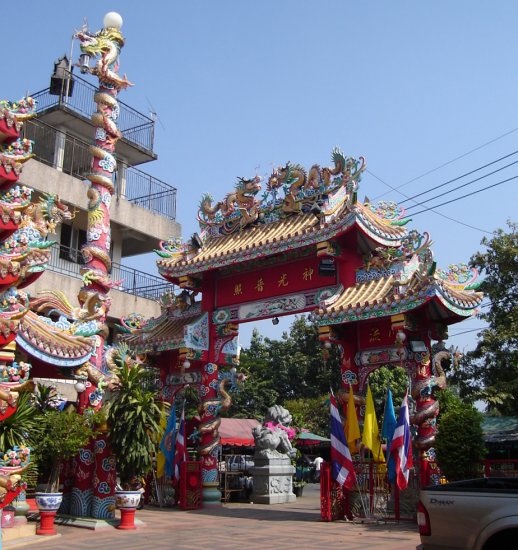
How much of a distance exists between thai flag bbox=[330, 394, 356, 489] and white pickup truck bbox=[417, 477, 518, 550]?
7146mm

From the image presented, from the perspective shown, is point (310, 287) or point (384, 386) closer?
A: point (310, 287)

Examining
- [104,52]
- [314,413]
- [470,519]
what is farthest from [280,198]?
[314,413]

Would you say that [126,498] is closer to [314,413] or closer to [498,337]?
[498,337]

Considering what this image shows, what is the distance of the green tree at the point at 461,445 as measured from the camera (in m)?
11.8

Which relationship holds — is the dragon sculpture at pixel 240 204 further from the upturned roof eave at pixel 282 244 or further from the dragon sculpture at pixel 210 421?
the dragon sculpture at pixel 210 421

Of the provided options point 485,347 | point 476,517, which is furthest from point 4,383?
point 485,347

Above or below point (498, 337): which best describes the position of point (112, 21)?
above

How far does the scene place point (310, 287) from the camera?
49.5 feet

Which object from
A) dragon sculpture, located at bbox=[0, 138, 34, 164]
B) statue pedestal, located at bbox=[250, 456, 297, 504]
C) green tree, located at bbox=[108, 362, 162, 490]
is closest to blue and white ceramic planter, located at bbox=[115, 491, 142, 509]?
green tree, located at bbox=[108, 362, 162, 490]

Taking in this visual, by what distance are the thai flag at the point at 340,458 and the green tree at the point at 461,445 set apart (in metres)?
1.72

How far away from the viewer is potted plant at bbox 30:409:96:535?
441 inches

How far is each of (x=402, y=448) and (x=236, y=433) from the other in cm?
1202

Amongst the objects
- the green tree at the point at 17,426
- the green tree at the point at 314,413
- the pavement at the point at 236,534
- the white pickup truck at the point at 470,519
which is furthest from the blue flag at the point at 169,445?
the green tree at the point at 314,413

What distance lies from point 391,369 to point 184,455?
17.4 metres
